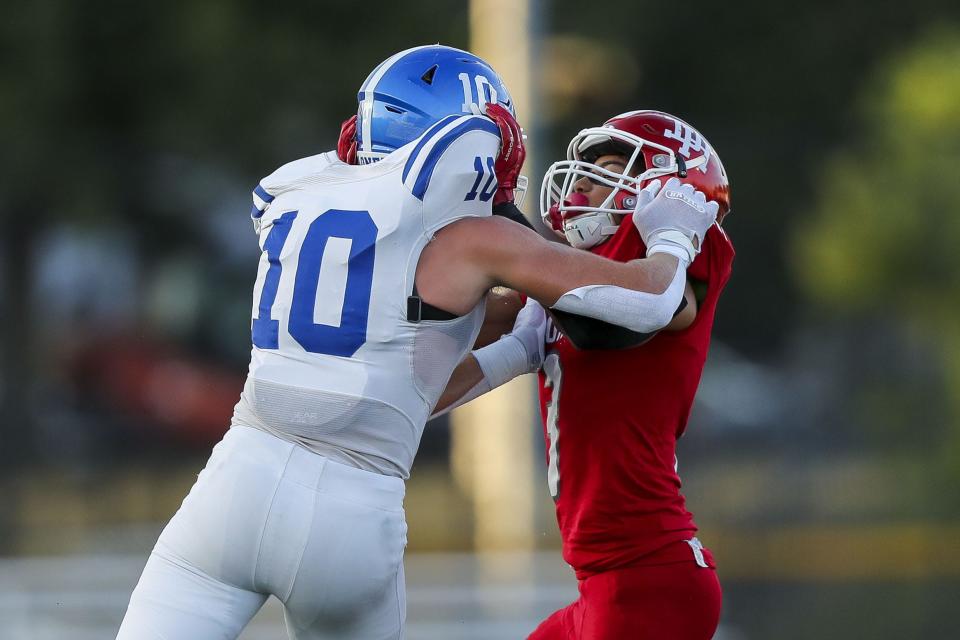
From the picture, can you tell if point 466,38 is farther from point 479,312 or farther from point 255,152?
point 479,312

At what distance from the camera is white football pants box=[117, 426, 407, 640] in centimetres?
301

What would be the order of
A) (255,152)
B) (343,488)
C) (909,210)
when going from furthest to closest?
(255,152), (909,210), (343,488)

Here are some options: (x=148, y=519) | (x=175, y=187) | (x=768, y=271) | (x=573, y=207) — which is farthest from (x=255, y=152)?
(x=573, y=207)

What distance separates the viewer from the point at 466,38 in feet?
46.8

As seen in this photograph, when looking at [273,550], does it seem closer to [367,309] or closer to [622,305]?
[367,309]

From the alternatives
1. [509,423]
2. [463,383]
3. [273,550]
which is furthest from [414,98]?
[509,423]

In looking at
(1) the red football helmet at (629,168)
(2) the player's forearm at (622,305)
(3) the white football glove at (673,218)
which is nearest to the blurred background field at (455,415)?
(1) the red football helmet at (629,168)

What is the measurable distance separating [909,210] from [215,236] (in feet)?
18.6

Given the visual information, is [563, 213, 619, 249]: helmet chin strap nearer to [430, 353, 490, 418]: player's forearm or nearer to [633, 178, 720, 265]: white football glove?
[633, 178, 720, 265]: white football glove

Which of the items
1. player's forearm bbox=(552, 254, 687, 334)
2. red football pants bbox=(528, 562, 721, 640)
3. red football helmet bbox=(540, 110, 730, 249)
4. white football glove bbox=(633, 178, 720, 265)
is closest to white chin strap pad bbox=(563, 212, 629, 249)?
red football helmet bbox=(540, 110, 730, 249)

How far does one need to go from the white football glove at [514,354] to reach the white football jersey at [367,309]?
52cm

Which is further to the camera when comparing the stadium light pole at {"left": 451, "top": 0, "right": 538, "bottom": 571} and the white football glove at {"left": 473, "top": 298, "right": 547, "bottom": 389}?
the stadium light pole at {"left": 451, "top": 0, "right": 538, "bottom": 571}

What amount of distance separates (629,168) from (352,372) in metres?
0.89

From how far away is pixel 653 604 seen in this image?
3.35 meters
